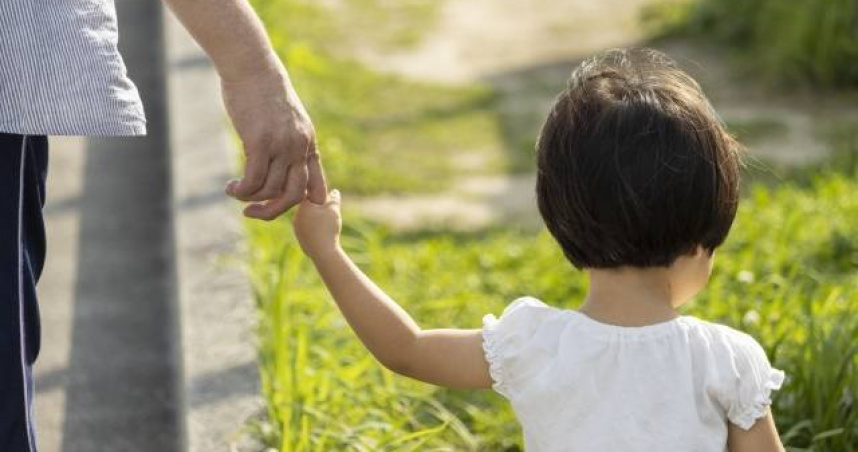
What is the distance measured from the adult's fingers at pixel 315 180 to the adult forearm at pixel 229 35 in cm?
14

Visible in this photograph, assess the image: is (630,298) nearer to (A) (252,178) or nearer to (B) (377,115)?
(A) (252,178)

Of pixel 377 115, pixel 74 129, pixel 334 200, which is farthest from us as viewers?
pixel 377 115

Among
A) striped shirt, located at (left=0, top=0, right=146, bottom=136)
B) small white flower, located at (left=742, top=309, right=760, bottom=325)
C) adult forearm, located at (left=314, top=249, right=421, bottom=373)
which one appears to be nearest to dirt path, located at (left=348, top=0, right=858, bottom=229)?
small white flower, located at (left=742, top=309, right=760, bottom=325)

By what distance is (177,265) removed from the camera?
4.38m

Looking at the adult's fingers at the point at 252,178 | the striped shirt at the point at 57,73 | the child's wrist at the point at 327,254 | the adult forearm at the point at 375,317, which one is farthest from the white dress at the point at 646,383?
the striped shirt at the point at 57,73

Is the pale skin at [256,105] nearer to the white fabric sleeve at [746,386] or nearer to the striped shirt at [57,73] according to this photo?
the striped shirt at [57,73]

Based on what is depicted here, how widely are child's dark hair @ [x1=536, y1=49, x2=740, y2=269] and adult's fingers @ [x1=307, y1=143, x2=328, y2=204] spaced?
1.13 ft

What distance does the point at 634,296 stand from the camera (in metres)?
2.27

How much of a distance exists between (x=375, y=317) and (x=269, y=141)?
307mm

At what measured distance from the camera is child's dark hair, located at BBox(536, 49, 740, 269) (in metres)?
2.20

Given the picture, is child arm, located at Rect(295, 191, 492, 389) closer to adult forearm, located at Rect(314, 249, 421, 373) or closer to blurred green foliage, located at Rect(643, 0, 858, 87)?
adult forearm, located at Rect(314, 249, 421, 373)

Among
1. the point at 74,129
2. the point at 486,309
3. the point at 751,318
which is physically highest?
the point at 74,129

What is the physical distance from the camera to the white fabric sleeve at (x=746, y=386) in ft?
7.29

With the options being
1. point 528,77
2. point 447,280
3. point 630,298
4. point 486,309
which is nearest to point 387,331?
point 630,298
